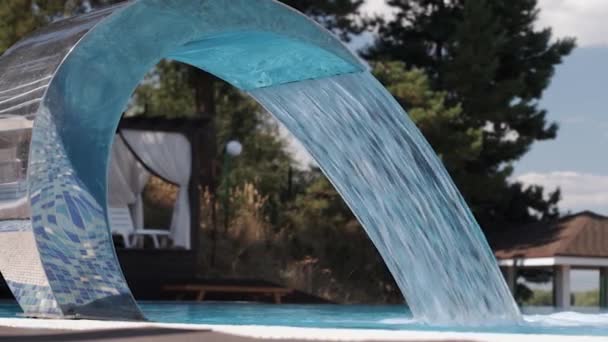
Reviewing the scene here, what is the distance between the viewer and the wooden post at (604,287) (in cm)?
1877

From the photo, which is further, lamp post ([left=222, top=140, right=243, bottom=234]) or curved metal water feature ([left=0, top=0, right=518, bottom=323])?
lamp post ([left=222, top=140, right=243, bottom=234])

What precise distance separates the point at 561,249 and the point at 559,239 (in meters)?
0.78

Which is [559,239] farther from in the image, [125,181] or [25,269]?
[25,269]

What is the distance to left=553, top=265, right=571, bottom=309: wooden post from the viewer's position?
58.6 feet

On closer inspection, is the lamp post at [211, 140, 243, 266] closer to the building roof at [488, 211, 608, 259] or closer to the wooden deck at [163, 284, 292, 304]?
the wooden deck at [163, 284, 292, 304]

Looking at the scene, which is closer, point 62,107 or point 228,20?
point 62,107

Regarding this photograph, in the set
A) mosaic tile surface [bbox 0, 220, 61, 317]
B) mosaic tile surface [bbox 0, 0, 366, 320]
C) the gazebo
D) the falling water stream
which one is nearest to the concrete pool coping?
mosaic tile surface [bbox 0, 220, 61, 317]

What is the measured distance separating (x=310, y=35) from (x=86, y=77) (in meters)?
2.04

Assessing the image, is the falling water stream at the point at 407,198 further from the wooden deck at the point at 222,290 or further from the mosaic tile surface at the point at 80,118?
the wooden deck at the point at 222,290

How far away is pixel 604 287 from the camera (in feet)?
63.3

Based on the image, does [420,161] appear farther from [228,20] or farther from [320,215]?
[320,215]

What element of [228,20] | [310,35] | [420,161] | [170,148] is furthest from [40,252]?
[170,148]

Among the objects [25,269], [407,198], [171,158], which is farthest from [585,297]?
[25,269]

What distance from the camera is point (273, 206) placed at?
20.0 metres
